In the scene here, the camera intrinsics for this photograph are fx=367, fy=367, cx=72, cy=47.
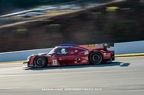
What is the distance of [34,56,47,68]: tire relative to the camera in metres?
18.4

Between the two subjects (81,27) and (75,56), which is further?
(81,27)

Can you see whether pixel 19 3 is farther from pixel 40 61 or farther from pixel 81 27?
pixel 40 61

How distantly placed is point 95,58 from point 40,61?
9.57ft

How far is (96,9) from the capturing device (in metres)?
35.2

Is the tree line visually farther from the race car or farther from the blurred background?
the race car

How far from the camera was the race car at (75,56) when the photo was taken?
17.3 metres

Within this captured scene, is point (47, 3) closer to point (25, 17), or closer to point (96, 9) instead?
point (25, 17)

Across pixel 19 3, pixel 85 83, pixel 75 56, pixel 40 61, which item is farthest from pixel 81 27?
pixel 19 3

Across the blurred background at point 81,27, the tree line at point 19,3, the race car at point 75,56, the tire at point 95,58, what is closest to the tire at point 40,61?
the race car at point 75,56

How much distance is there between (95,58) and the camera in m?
17.4

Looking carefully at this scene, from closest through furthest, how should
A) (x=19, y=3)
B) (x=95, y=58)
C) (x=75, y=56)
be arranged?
1. (x=95, y=58)
2. (x=75, y=56)
3. (x=19, y=3)

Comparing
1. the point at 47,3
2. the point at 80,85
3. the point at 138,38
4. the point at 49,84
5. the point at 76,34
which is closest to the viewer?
the point at 80,85

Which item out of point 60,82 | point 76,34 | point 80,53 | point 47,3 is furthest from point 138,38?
point 47,3

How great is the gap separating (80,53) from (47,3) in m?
39.1
